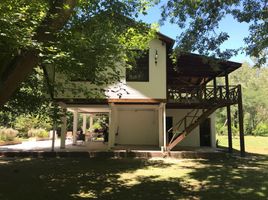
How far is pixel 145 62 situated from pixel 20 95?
7846mm

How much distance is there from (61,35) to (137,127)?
50.7 feet

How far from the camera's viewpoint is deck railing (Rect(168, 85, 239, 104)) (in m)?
18.4

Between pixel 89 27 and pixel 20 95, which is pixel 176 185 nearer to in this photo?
pixel 89 27

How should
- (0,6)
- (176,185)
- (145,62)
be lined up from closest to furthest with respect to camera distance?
(0,6), (176,185), (145,62)

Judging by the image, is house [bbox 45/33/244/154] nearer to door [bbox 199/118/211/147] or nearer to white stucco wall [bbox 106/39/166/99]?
white stucco wall [bbox 106/39/166/99]

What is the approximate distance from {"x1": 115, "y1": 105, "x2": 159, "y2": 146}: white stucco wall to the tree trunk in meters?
16.5

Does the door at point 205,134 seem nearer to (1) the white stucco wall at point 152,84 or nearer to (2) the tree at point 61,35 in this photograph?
(1) the white stucco wall at point 152,84

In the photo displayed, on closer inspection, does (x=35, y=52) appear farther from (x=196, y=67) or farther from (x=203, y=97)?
(x=196, y=67)

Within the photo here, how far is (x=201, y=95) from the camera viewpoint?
18438 millimetres

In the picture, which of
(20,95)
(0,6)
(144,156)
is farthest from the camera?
(144,156)

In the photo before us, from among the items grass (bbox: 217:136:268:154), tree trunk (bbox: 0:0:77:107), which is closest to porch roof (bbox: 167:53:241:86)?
grass (bbox: 217:136:268:154)

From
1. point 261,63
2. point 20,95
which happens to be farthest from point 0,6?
point 261,63

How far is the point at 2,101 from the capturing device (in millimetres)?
6281

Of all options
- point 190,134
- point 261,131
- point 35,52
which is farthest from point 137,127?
point 261,131
